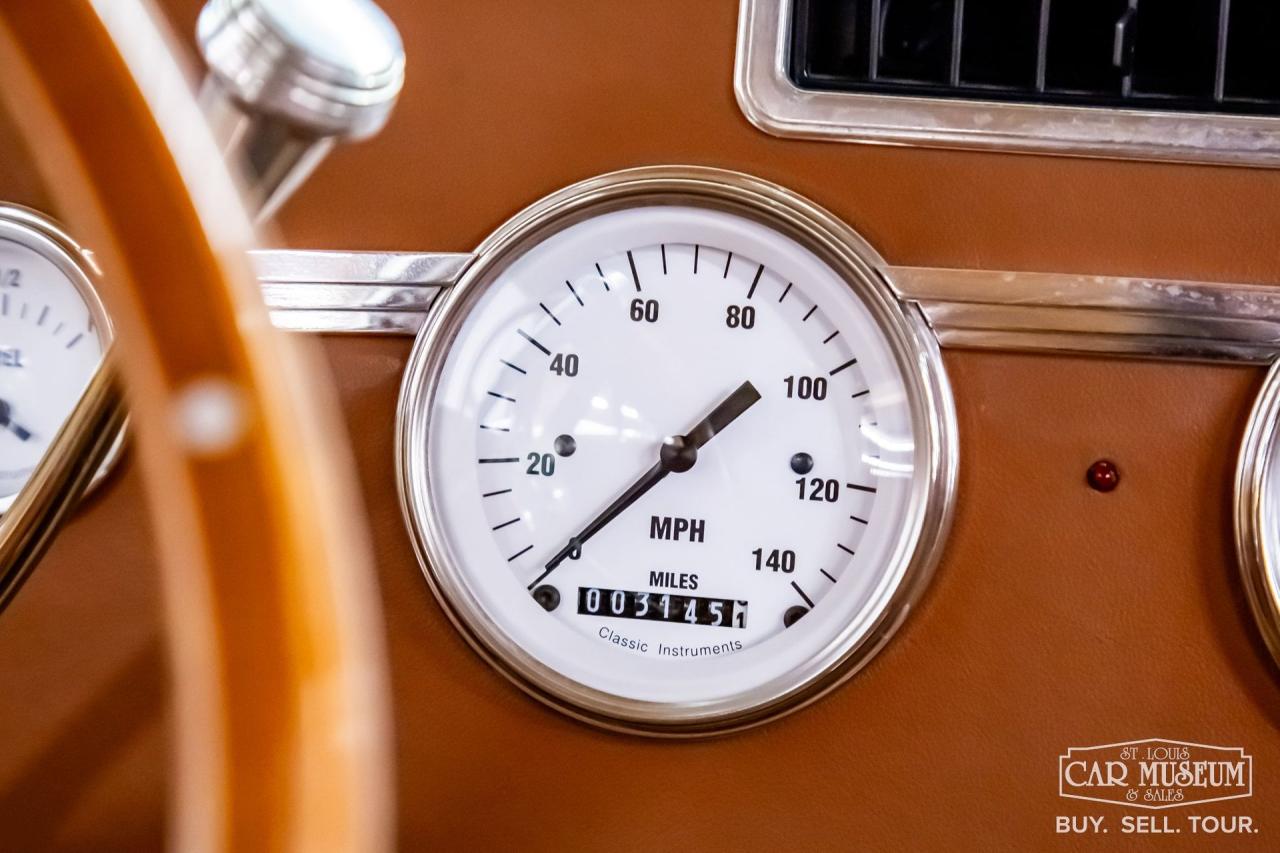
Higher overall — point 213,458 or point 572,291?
point 572,291

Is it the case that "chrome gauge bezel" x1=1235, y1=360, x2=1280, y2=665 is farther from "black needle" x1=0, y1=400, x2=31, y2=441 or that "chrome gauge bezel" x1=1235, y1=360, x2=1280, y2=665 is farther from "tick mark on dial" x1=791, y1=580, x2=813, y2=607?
"black needle" x1=0, y1=400, x2=31, y2=441

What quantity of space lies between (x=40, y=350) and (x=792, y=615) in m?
0.98

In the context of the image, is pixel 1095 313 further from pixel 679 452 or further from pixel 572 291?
pixel 572 291

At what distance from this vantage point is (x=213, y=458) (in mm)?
331

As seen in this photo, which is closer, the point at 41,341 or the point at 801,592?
the point at 801,592

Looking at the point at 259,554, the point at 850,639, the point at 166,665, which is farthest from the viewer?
the point at 166,665

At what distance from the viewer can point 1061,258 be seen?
124 centimetres

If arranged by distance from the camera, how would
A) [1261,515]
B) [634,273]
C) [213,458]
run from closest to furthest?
[213,458] → [1261,515] → [634,273]

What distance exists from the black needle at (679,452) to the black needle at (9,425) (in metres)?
0.70

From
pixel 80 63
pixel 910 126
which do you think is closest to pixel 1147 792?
pixel 910 126

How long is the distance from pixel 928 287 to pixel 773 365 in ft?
0.64

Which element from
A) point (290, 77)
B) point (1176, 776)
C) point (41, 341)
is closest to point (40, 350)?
point (41, 341)

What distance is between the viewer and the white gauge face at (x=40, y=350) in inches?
53.1

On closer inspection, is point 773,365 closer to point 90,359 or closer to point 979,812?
point 979,812
